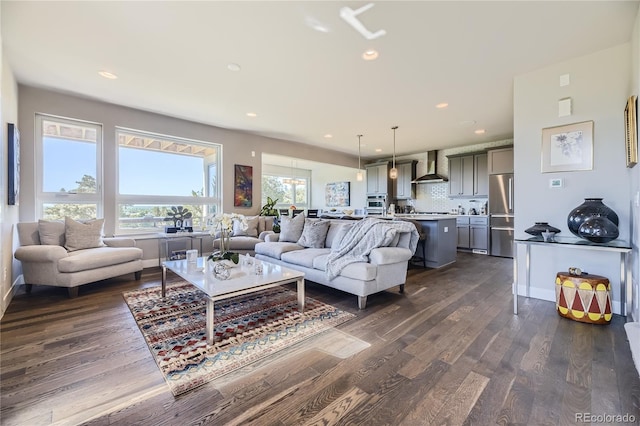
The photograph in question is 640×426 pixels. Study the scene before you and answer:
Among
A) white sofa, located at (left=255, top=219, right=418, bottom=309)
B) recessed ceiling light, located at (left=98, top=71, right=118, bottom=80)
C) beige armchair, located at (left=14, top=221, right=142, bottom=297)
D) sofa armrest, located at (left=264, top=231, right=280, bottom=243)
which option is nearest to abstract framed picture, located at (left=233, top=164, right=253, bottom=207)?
sofa armrest, located at (left=264, top=231, right=280, bottom=243)

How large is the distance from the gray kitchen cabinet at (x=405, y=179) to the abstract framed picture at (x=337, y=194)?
1.94m

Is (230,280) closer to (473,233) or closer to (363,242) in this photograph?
(363,242)

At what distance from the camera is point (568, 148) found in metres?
2.98

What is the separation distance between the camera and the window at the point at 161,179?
4641mm

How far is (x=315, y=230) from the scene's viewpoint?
4234 mm

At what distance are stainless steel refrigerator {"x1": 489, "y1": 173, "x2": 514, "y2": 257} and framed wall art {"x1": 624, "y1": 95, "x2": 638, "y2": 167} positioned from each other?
357cm

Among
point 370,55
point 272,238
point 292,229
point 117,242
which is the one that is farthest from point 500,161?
point 117,242

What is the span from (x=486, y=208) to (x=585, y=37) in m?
4.60

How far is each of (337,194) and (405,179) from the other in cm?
260

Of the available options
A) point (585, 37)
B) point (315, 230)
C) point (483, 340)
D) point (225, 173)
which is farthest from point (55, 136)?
point (585, 37)

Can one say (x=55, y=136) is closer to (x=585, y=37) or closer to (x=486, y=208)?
(x=585, y=37)

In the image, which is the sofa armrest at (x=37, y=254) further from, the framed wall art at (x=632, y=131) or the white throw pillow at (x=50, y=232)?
the framed wall art at (x=632, y=131)

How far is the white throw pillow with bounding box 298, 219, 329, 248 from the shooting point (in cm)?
418

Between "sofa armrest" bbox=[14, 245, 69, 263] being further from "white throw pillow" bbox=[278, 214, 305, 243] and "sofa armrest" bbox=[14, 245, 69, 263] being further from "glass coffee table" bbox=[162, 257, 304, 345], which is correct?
"white throw pillow" bbox=[278, 214, 305, 243]
